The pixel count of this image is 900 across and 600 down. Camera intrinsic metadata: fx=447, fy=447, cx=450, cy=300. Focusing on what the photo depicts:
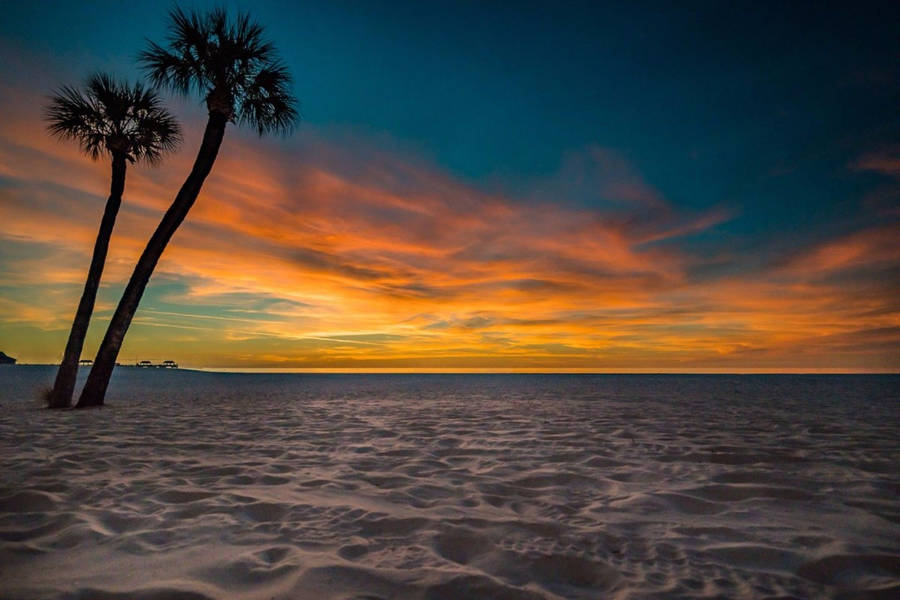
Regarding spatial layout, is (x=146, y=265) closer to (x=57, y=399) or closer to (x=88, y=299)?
(x=88, y=299)

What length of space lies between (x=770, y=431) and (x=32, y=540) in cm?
1111

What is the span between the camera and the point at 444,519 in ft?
11.8

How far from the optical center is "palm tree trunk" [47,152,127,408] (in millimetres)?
12297

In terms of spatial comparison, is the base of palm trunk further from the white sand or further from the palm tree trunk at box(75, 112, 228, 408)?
the white sand

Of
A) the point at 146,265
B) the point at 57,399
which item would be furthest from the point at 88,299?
the point at 57,399

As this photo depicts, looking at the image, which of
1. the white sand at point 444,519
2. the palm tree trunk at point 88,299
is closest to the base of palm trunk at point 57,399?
the palm tree trunk at point 88,299

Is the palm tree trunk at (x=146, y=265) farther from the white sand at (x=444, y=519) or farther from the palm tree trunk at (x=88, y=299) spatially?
the white sand at (x=444, y=519)

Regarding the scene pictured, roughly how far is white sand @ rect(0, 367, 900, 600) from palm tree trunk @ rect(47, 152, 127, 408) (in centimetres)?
597

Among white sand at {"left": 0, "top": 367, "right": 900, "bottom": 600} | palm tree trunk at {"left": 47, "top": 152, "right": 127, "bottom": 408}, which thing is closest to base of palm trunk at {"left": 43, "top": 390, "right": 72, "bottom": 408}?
palm tree trunk at {"left": 47, "top": 152, "right": 127, "bottom": 408}

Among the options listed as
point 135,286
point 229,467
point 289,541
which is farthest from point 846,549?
point 135,286

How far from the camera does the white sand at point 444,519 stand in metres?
2.53

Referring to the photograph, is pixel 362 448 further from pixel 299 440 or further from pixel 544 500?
pixel 544 500

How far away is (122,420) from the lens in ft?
A: 32.6

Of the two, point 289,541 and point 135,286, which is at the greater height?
point 135,286
